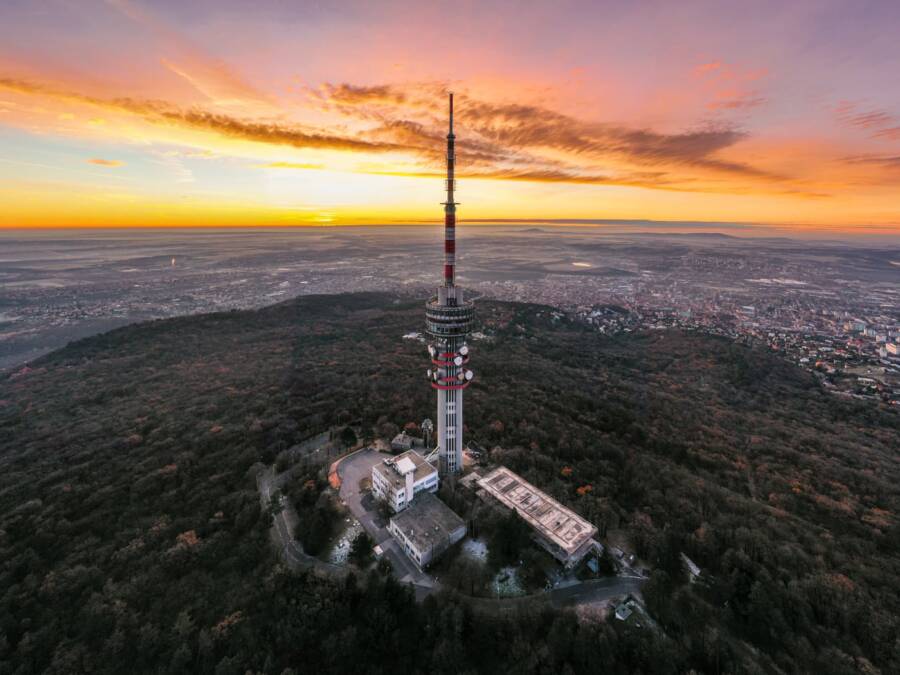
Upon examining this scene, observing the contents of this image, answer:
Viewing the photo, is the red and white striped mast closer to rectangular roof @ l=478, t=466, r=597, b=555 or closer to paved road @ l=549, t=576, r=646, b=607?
rectangular roof @ l=478, t=466, r=597, b=555

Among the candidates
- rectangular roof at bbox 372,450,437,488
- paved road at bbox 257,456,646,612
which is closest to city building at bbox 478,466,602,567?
paved road at bbox 257,456,646,612

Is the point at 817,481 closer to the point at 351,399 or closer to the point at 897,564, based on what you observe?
the point at 897,564

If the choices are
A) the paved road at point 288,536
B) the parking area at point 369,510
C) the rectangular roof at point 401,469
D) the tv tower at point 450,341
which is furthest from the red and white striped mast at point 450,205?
the paved road at point 288,536

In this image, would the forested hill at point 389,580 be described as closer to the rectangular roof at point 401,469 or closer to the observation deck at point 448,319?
the rectangular roof at point 401,469

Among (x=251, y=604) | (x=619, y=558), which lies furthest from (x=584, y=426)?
(x=251, y=604)

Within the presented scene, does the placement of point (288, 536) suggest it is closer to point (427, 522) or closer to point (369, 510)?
point (369, 510)
